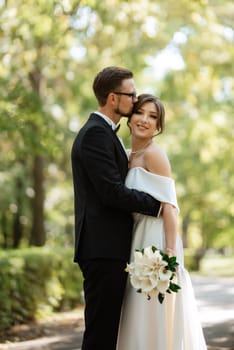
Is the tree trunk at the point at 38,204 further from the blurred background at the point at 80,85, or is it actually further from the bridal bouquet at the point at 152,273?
the bridal bouquet at the point at 152,273

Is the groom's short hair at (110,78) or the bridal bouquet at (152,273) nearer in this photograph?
the bridal bouquet at (152,273)

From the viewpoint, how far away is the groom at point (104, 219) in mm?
4746

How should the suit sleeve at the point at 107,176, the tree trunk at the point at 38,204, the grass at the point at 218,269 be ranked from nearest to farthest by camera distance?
the suit sleeve at the point at 107,176
the tree trunk at the point at 38,204
the grass at the point at 218,269

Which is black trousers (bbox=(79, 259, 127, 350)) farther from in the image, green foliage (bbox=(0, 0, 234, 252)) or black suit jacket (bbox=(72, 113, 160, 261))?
green foliage (bbox=(0, 0, 234, 252))

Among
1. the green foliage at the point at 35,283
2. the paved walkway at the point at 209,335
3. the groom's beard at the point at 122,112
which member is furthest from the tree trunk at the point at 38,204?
the groom's beard at the point at 122,112

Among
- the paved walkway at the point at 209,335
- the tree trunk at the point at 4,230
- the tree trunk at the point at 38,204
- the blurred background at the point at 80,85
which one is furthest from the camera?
the tree trunk at the point at 4,230

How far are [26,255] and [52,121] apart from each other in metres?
2.13

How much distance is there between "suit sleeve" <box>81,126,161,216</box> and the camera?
4.70 metres

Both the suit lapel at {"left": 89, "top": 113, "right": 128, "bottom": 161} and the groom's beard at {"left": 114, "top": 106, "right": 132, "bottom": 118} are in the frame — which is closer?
the suit lapel at {"left": 89, "top": 113, "right": 128, "bottom": 161}

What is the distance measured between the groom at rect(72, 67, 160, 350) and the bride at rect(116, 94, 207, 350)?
0.35ft

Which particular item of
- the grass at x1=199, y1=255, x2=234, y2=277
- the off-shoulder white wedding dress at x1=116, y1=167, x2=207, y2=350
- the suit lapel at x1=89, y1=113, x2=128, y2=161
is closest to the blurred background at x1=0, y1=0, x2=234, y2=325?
the grass at x1=199, y1=255, x2=234, y2=277

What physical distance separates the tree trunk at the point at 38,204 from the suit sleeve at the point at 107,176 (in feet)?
41.8

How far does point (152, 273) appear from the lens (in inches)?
179

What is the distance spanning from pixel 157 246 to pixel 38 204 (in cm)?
1284
